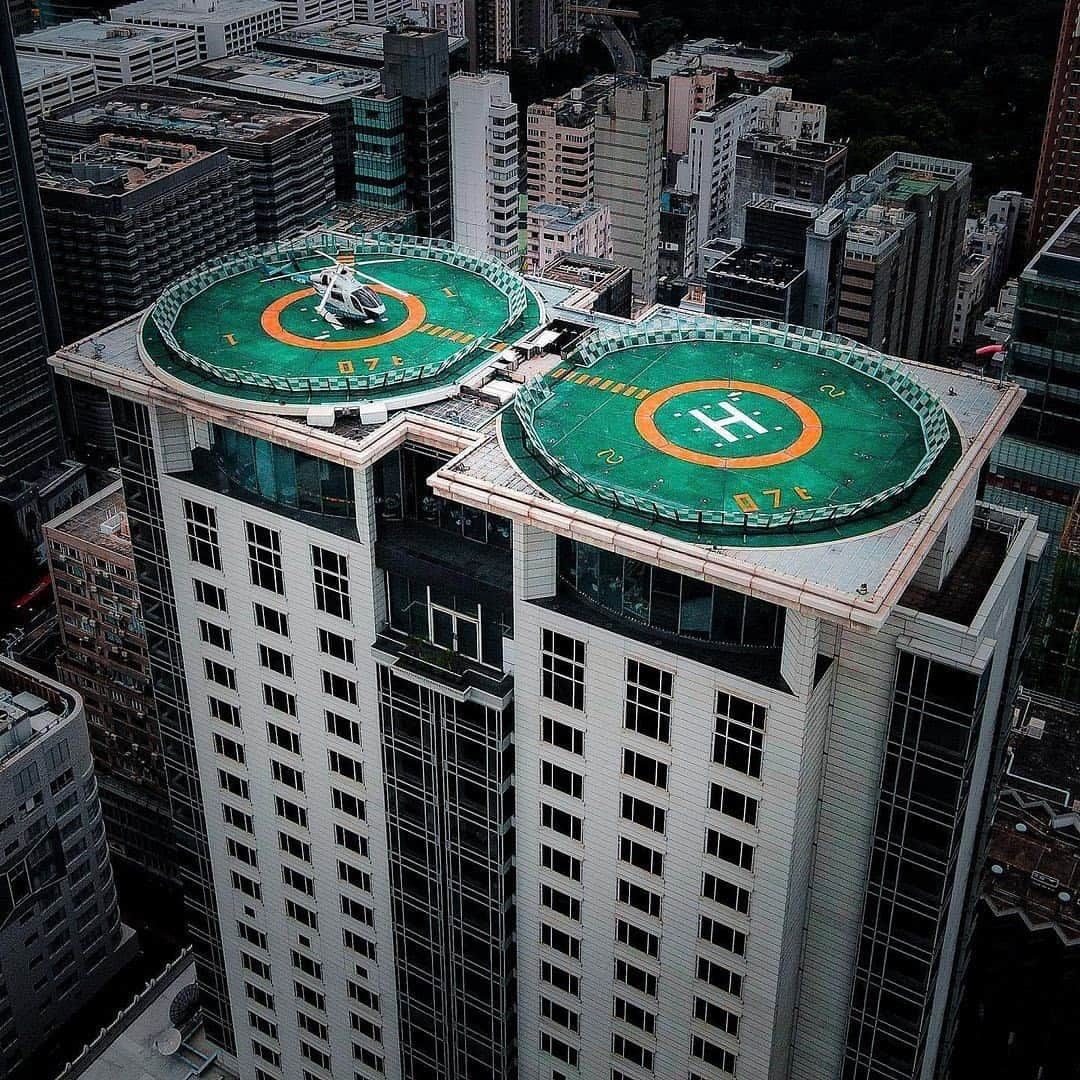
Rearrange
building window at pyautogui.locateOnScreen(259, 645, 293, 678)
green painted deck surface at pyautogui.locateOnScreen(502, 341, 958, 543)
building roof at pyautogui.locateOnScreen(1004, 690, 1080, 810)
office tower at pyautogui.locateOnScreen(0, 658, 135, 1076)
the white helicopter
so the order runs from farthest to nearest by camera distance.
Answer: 1. building roof at pyautogui.locateOnScreen(1004, 690, 1080, 810)
2. office tower at pyautogui.locateOnScreen(0, 658, 135, 1076)
3. the white helicopter
4. building window at pyautogui.locateOnScreen(259, 645, 293, 678)
5. green painted deck surface at pyautogui.locateOnScreen(502, 341, 958, 543)

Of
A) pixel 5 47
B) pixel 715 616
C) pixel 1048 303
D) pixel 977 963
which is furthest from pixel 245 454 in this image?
pixel 5 47

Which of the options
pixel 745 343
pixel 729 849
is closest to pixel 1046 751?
pixel 745 343

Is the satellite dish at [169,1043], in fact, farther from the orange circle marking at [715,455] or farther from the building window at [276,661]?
the orange circle marking at [715,455]

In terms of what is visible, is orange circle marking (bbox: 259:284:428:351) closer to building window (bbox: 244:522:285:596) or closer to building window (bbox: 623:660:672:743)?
building window (bbox: 244:522:285:596)

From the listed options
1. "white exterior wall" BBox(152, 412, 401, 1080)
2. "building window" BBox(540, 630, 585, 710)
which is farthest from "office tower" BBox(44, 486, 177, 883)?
"building window" BBox(540, 630, 585, 710)

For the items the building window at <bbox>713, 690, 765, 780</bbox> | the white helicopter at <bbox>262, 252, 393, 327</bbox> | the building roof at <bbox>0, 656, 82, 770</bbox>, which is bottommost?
the building roof at <bbox>0, 656, 82, 770</bbox>

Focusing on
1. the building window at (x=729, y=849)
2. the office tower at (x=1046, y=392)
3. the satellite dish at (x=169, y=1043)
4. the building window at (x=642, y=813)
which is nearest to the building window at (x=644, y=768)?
the building window at (x=642, y=813)
